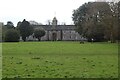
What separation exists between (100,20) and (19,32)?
31.1 metres

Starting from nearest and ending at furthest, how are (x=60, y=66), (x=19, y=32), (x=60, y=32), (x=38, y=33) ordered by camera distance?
(x=60, y=66) → (x=19, y=32) → (x=38, y=33) → (x=60, y=32)

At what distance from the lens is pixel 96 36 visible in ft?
274

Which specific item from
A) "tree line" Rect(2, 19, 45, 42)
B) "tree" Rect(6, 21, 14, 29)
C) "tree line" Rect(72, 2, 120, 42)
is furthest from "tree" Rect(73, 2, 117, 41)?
"tree" Rect(6, 21, 14, 29)

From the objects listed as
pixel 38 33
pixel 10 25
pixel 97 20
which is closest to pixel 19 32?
pixel 38 33

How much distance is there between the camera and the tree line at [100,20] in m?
58.1

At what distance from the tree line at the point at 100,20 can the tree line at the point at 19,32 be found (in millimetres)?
15304

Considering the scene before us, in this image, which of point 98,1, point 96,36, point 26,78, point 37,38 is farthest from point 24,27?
point 26,78

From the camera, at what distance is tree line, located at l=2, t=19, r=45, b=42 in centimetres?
8050

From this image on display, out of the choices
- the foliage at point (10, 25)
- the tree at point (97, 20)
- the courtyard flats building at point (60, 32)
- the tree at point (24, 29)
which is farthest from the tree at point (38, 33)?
the courtyard flats building at point (60, 32)

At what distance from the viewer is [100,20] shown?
71.3 metres

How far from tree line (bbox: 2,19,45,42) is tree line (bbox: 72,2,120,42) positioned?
15.3 meters

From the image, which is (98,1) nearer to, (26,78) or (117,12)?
(117,12)

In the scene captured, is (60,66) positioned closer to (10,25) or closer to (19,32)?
(19,32)

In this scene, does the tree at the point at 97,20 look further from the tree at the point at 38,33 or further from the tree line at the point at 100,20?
the tree at the point at 38,33
